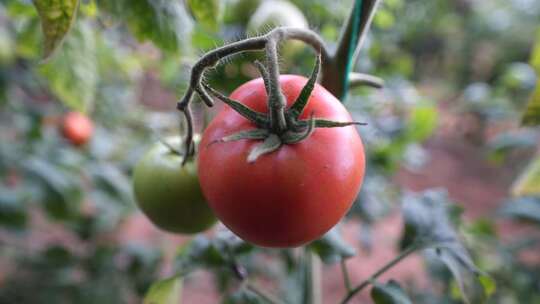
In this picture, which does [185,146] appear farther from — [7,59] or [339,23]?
[7,59]

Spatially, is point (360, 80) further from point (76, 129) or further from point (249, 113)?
point (76, 129)

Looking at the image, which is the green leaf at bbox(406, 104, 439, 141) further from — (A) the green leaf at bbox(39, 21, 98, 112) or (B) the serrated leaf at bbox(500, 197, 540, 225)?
(A) the green leaf at bbox(39, 21, 98, 112)

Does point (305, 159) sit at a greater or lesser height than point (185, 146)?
greater

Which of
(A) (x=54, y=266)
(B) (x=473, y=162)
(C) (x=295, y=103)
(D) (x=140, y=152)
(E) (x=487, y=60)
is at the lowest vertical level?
(B) (x=473, y=162)

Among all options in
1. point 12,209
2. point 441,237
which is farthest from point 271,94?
point 12,209

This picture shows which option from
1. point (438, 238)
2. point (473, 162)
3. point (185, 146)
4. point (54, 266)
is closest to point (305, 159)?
point (185, 146)
